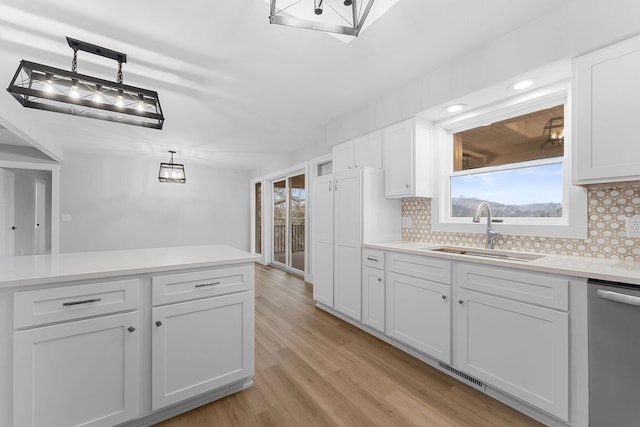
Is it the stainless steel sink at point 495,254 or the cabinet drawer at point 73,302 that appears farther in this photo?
the stainless steel sink at point 495,254

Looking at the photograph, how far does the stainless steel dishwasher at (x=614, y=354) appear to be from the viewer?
1.22 m

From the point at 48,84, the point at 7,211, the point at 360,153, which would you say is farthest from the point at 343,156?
the point at 7,211

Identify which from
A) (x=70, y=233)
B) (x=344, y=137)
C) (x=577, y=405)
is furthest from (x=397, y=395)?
(x=70, y=233)

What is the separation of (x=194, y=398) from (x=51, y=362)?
0.79m

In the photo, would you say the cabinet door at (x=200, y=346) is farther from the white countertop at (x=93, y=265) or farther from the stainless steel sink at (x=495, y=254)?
the stainless steel sink at (x=495, y=254)

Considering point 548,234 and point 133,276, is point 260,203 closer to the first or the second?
point 133,276

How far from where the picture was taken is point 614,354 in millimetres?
1279

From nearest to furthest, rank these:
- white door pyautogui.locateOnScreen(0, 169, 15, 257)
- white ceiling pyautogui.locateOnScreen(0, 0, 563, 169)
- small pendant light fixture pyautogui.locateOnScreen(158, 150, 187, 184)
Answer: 1. white ceiling pyautogui.locateOnScreen(0, 0, 563, 169)
2. white door pyautogui.locateOnScreen(0, 169, 15, 257)
3. small pendant light fixture pyautogui.locateOnScreen(158, 150, 187, 184)

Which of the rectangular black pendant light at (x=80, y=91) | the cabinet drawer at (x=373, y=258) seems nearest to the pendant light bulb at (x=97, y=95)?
the rectangular black pendant light at (x=80, y=91)

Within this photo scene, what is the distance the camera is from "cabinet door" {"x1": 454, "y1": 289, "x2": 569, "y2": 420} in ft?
4.74

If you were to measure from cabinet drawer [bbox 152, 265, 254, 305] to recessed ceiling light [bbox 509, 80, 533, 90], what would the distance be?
2.39 metres

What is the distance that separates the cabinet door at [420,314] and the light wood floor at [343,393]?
17 cm

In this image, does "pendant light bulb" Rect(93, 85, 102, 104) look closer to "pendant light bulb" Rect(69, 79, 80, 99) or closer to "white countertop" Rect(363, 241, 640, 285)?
"pendant light bulb" Rect(69, 79, 80, 99)

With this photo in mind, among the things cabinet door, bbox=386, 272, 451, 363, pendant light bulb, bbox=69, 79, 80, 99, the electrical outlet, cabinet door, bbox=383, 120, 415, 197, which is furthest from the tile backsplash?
pendant light bulb, bbox=69, 79, 80, 99
